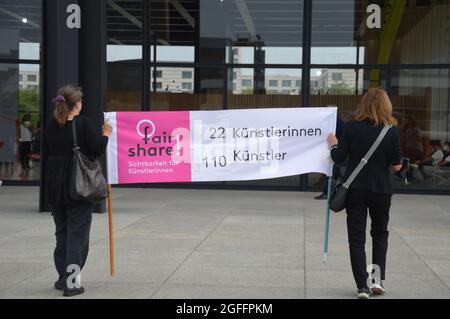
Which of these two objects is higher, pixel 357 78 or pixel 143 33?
pixel 143 33

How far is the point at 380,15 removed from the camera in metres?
15.3

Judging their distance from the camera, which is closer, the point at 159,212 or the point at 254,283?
the point at 254,283

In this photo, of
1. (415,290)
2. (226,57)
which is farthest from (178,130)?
(226,57)

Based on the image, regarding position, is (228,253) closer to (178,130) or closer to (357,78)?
(178,130)

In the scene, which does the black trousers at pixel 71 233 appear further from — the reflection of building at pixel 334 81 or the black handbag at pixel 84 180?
the reflection of building at pixel 334 81

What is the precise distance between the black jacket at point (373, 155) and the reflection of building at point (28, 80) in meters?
11.7

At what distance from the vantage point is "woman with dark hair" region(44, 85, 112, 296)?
5.92 metres

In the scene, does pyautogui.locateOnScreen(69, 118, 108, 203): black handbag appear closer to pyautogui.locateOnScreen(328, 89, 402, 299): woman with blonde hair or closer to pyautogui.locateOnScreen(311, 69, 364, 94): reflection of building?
pyautogui.locateOnScreen(328, 89, 402, 299): woman with blonde hair

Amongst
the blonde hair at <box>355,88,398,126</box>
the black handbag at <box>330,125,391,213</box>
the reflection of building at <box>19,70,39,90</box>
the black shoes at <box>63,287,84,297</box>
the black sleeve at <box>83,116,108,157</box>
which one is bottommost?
the black shoes at <box>63,287,84,297</box>

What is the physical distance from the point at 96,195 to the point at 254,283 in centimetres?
172

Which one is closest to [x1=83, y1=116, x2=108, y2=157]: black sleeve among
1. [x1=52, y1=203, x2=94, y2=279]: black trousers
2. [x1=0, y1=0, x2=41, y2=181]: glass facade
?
[x1=52, y1=203, x2=94, y2=279]: black trousers

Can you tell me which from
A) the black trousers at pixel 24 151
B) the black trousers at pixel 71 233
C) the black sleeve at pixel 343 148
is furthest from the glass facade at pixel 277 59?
the black trousers at pixel 71 233

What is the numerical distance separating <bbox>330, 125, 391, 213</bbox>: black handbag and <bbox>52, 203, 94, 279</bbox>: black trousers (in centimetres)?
218

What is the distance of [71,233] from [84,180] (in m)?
0.49
